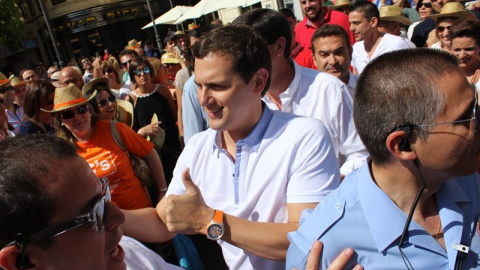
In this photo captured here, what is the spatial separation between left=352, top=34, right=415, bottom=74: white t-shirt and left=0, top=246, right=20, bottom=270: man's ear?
423 cm

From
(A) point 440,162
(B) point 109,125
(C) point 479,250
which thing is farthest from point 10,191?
(B) point 109,125

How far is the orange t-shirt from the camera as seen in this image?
10.9 ft

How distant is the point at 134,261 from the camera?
1.85m

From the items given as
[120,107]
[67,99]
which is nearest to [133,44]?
[120,107]

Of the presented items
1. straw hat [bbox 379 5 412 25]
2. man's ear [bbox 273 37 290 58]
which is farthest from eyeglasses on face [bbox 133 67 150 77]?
straw hat [bbox 379 5 412 25]

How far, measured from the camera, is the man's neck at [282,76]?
9.38 feet

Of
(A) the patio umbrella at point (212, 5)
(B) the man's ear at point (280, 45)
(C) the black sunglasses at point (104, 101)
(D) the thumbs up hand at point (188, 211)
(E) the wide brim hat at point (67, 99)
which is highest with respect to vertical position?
(A) the patio umbrella at point (212, 5)

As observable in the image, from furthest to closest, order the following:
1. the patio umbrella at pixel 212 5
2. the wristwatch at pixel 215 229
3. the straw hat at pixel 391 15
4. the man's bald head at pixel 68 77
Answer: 1. the patio umbrella at pixel 212 5
2. the straw hat at pixel 391 15
3. the man's bald head at pixel 68 77
4. the wristwatch at pixel 215 229

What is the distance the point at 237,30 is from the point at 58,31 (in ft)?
127

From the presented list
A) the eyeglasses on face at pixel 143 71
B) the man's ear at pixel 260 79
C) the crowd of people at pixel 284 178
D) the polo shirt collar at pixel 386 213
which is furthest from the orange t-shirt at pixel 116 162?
the polo shirt collar at pixel 386 213

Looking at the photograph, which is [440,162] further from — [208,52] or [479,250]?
[208,52]

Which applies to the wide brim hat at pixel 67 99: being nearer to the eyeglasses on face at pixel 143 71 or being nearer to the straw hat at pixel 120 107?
the straw hat at pixel 120 107

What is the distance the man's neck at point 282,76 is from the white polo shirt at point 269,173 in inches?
32.8

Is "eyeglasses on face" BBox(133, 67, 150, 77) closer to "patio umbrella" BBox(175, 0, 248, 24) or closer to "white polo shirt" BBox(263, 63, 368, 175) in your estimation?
"white polo shirt" BBox(263, 63, 368, 175)
